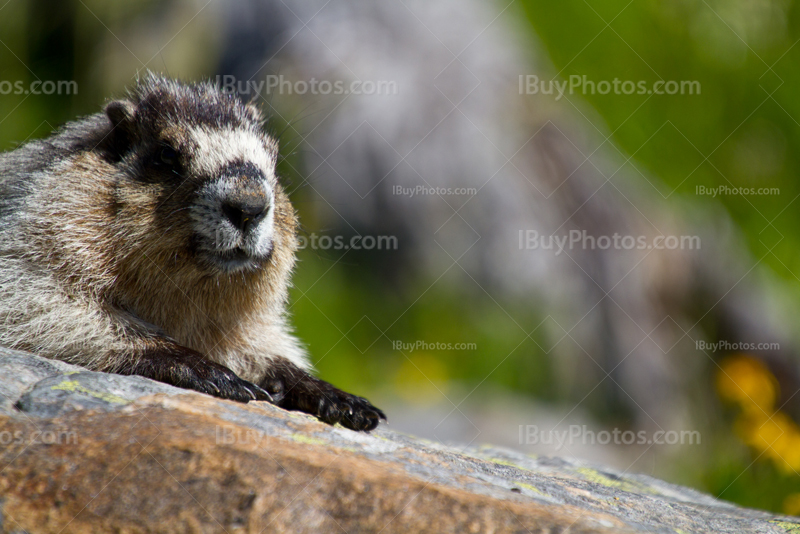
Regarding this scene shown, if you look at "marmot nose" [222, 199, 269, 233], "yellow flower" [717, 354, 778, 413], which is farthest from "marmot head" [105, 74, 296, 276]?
"yellow flower" [717, 354, 778, 413]

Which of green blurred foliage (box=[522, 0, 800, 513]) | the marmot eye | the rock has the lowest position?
the rock

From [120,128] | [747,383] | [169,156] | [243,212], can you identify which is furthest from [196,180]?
[747,383]

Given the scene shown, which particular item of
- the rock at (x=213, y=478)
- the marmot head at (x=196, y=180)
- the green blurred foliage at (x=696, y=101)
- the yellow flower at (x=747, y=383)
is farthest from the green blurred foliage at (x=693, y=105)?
the rock at (x=213, y=478)

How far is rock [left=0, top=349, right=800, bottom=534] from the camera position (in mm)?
3262

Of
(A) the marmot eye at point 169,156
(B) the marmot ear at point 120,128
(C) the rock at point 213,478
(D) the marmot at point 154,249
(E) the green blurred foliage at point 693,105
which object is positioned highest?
(E) the green blurred foliage at point 693,105

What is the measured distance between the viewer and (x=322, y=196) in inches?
435

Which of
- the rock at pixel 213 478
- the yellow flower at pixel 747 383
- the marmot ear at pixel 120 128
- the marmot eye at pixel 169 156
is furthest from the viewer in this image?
the yellow flower at pixel 747 383

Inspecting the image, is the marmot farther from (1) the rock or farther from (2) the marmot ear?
(1) the rock

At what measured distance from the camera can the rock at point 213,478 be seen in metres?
3.26

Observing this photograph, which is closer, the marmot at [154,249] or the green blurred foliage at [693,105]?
the marmot at [154,249]

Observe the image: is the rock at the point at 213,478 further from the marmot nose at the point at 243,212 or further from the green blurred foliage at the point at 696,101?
the green blurred foliage at the point at 696,101

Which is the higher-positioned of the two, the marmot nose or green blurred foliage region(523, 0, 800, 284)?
green blurred foliage region(523, 0, 800, 284)

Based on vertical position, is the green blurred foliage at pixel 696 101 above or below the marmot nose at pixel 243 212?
above

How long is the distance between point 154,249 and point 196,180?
0.62m
